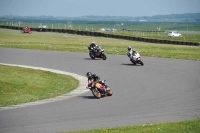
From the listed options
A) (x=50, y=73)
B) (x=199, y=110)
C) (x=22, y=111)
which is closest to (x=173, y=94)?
(x=199, y=110)

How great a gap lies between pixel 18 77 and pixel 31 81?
1152 mm

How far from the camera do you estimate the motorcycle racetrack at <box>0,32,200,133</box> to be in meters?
15.9

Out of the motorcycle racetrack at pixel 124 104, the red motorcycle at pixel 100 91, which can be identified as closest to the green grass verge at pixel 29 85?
the motorcycle racetrack at pixel 124 104

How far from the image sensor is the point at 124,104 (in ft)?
63.2

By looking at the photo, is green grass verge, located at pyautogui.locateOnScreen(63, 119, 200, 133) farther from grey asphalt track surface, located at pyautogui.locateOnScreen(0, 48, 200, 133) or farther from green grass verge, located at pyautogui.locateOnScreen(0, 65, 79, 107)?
green grass verge, located at pyautogui.locateOnScreen(0, 65, 79, 107)

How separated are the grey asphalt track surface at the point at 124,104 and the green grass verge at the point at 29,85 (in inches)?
69.2

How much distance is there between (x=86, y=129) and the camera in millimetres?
14820

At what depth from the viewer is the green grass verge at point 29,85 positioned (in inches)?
869

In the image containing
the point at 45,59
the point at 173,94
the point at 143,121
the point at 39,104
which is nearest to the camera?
the point at 143,121

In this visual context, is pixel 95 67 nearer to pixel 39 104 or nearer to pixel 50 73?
pixel 50 73

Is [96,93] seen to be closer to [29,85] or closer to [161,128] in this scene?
[29,85]

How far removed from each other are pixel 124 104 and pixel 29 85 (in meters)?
7.50

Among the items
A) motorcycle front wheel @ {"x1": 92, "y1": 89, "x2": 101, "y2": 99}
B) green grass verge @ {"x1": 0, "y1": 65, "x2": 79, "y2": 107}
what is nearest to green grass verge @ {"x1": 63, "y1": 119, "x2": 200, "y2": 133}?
motorcycle front wheel @ {"x1": 92, "y1": 89, "x2": 101, "y2": 99}

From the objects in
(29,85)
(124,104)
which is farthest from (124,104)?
(29,85)
